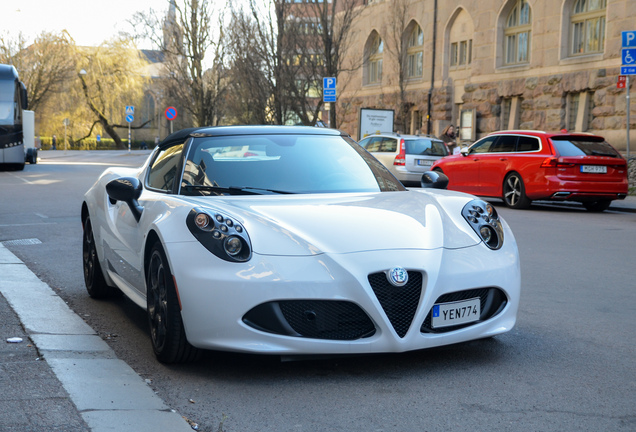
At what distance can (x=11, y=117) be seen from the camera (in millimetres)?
28438

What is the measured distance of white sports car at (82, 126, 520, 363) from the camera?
13.2 ft

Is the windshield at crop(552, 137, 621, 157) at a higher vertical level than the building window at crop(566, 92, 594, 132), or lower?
lower

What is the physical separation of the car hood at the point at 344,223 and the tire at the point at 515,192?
1181 centimetres

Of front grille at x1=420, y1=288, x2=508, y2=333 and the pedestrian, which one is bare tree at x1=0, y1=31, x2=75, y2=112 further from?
front grille at x1=420, y1=288, x2=508, y2=333

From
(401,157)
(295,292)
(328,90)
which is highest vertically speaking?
(328,90)

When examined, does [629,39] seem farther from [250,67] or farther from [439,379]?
[250,67]

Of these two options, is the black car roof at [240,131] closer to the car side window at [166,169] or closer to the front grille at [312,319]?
the car side window at [166,169]

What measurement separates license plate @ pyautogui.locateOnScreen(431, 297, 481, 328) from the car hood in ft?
0.96

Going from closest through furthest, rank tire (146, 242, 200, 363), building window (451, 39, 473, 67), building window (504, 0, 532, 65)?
tire (146, 242, 200, 363)
building window (504, 0, 532, 65)
building window (451, 39, 473, 67)

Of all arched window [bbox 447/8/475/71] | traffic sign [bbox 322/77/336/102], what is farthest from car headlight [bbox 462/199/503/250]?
arched window [bbox 447/8/475/71]

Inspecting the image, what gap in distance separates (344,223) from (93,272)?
2.78m

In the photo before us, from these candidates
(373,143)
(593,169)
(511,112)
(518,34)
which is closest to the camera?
(593,169)

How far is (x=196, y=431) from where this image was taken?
133 inches

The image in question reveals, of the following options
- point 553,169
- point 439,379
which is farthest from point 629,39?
point 439,379
